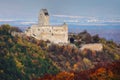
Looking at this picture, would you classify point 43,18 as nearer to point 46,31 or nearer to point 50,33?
point 46,31

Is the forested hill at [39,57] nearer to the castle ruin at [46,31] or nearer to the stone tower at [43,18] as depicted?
the castle ruin at [46,31]

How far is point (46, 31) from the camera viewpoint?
61844 mm

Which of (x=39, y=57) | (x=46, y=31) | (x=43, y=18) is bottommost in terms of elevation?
(x=39, y=57)

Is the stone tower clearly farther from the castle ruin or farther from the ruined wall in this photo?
the ruined wall

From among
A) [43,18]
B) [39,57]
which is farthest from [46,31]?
[39,57]

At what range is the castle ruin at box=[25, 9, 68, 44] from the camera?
6162 centimetres

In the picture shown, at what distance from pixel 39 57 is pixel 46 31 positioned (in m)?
2.05

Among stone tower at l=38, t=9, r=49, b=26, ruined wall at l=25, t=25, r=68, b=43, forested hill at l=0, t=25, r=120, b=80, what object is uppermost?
stone tower at l=38, t=9, r=49, b=26

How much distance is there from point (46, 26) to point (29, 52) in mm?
2379

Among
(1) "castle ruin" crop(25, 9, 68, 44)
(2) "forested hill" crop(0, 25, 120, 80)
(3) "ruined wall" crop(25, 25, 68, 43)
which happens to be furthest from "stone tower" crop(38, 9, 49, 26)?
(2) "forested hill" crop(0, 25, 120, 80)

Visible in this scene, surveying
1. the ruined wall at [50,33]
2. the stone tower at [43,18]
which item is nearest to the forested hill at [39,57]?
the ruined wall at [50,33]

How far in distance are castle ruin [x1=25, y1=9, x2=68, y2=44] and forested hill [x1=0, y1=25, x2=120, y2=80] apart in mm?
474

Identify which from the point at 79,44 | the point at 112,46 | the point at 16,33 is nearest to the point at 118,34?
the point at 112,46

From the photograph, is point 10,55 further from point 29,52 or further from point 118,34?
point 118,34
